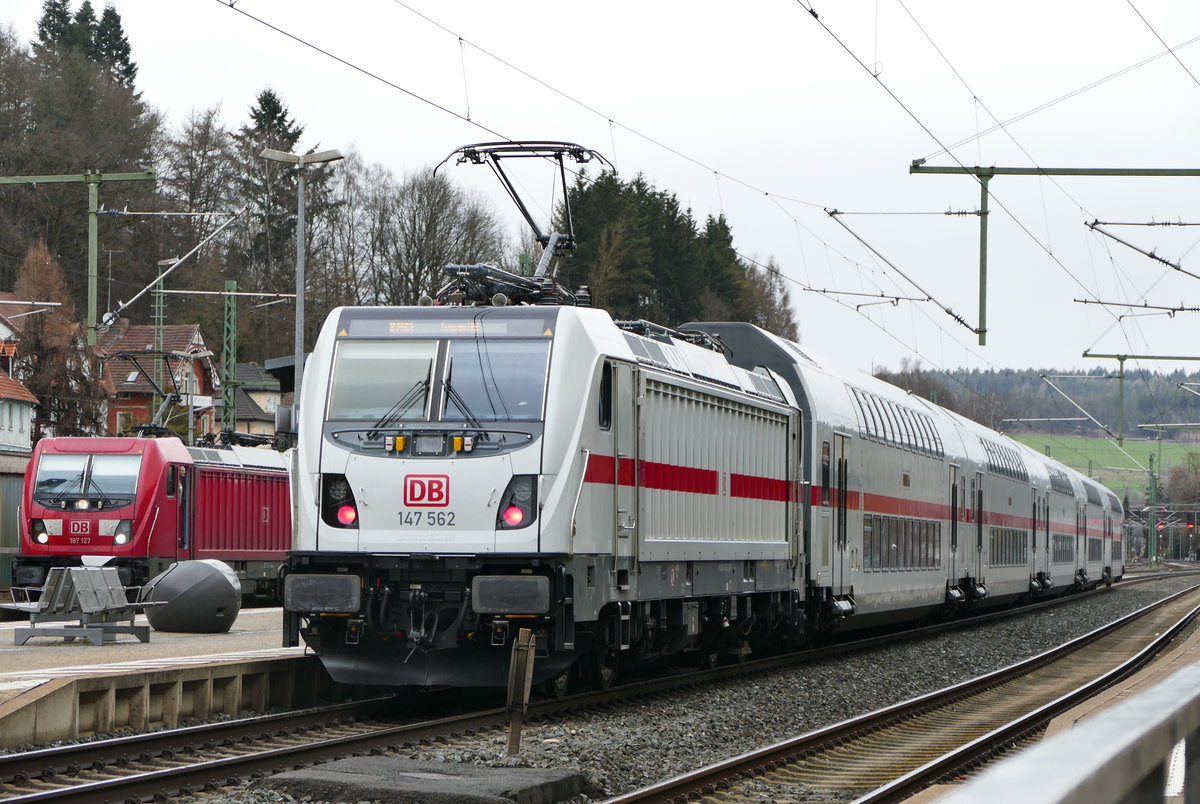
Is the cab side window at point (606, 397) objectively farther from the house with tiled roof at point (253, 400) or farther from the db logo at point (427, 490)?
the house with tiled roof at point (253, 400)

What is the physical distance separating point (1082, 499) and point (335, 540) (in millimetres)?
43146

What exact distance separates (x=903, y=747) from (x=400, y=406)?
5.10 m

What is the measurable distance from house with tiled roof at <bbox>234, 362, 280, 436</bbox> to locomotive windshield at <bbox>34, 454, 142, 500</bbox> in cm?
5468

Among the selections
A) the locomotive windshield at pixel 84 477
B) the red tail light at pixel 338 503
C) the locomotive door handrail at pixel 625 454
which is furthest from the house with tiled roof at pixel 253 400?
the red tail light at pixel 338 503

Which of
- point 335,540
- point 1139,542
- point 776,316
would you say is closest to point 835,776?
point 335,540

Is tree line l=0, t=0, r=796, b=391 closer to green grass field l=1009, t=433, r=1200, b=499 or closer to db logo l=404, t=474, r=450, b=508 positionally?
green grass field l=1009, t=433, r=1200, b=499

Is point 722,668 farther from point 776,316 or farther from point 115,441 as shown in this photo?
point 776,316

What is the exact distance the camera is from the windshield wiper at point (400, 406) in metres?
13.8

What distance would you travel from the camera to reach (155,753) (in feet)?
36.1

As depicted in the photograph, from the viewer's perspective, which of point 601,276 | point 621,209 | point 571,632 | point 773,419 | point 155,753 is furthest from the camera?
point 621,209

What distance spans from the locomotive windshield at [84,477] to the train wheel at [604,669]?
51.5 feet

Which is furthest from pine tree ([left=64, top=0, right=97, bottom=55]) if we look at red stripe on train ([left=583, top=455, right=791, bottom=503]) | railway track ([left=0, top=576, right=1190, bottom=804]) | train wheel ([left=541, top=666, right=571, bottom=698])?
railway track ([left=0, top=576, right=1190, bottom=804])

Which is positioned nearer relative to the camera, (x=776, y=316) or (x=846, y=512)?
(x=846, y=512)

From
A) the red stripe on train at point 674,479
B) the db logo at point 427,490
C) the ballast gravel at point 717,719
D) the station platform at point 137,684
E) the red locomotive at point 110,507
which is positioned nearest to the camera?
the ballast gravel at point 717,719
